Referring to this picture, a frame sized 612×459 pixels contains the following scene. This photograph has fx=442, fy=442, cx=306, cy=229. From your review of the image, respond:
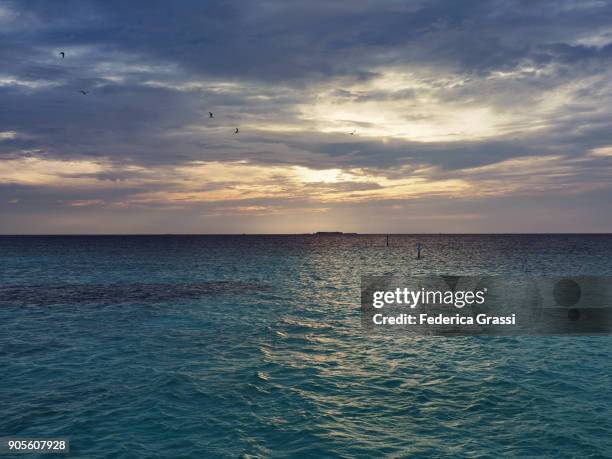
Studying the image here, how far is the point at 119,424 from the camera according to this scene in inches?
620

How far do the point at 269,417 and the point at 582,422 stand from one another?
11.2 meters

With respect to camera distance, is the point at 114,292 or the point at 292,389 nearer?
the point at 292,389

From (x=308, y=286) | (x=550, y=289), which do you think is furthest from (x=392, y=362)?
(x=550, y=289)

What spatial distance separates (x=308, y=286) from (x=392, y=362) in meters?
39.1

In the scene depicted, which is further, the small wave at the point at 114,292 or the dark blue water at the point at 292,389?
the small wave at the point at 114,292

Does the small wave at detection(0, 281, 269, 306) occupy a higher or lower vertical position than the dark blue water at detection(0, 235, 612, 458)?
lower

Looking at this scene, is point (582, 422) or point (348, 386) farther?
point (348, 386)

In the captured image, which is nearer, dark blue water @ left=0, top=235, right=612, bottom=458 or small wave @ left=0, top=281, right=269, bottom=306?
dark blue water @ left=0, top=235, right=612, bottom=458

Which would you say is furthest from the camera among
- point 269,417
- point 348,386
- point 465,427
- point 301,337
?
point 301,337

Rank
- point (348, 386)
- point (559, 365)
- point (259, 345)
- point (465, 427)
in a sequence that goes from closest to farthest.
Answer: point (465, 427), point (348, 386), point (559, 365), point (259, 345)

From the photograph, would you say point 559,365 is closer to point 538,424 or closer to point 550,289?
point 538,424

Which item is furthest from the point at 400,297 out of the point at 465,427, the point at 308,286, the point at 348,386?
the point at 465,427

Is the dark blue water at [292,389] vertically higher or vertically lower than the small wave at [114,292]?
higher

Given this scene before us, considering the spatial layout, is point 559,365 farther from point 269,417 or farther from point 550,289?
point 550,289
